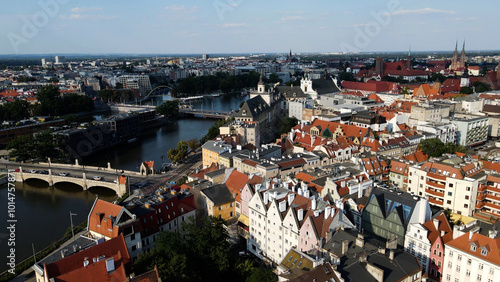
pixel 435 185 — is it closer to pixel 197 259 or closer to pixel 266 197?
pixel 266 197

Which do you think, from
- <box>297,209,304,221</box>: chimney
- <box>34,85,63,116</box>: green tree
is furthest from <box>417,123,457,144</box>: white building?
<box>34,85,63,116</box>: green tree

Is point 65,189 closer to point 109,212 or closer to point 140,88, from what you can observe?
point 109,212

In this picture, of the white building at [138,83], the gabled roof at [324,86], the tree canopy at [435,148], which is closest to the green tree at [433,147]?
the tree canopy at [435,148]

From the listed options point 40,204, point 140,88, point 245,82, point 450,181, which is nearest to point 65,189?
point 40,204

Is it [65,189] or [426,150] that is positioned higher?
[426,150]

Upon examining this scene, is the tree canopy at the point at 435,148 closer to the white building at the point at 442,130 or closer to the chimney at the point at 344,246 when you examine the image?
the white building at the point at 442,130

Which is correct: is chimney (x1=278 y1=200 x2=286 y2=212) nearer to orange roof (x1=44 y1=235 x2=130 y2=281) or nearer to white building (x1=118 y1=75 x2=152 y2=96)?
orange roof (x1=44 y1=235 x2=130 y2=281)
